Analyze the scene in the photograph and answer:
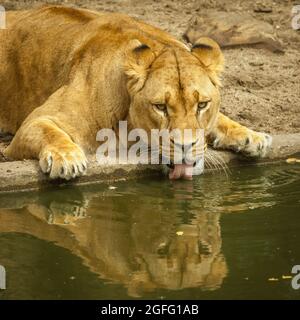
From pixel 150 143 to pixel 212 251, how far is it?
139 centimetres

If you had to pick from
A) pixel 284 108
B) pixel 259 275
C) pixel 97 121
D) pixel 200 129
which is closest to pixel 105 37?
pixel 97 121

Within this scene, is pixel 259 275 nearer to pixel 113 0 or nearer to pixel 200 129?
pixel 200 129

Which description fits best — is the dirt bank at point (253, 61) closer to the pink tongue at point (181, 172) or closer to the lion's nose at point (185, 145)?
the pink tongue at point (181, 172)

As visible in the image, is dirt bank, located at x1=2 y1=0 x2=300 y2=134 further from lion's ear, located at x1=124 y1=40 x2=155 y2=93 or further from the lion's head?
lion's ear, located at x1=124 y1=40 x2=155 y2=93

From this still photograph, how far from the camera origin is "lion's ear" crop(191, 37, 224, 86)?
287 inches

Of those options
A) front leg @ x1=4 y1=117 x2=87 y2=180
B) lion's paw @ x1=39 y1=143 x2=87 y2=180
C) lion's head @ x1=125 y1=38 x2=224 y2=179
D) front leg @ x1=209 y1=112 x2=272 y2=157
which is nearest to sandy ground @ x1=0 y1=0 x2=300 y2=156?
front leg @ x1=209 y1=112 x2=272 y2=157

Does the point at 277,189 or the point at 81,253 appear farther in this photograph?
the point at 277,189

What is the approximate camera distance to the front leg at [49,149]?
6938 millimetres

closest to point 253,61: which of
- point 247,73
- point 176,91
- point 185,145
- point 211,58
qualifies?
point 247,73

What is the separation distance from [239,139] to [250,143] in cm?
8

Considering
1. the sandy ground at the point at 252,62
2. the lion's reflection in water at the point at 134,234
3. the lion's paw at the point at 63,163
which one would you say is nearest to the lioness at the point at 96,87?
the lion's paw at the point at 63,163

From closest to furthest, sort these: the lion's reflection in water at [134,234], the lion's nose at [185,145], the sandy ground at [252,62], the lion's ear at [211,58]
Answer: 1. the lion's reflection in water at [134,234]
2. the lion's nose at [185,145]
3. the lion's ear at [211,58]
4. the sandy ground at [252,62]

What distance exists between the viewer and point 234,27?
10336 mm

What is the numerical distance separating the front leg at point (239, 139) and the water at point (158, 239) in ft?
0.49
